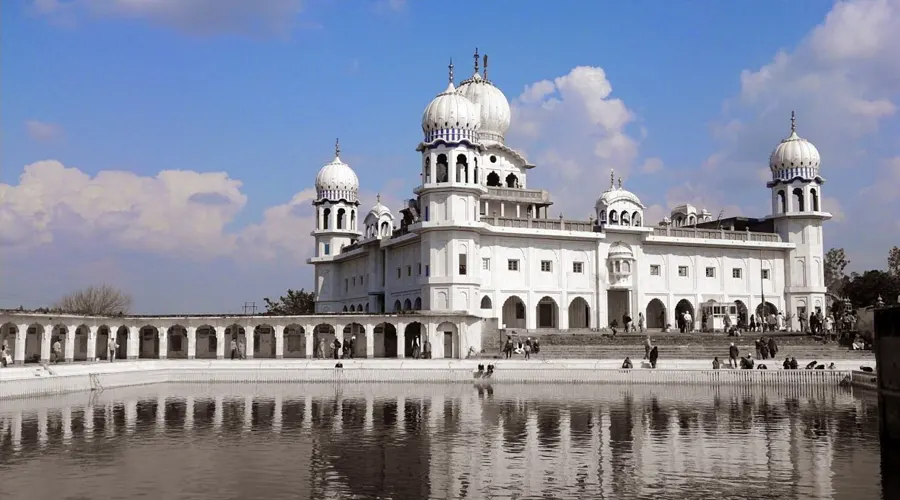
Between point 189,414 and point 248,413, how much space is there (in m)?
1.40

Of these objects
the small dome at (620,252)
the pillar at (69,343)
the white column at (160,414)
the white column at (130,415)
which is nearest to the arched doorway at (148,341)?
the pillar at (69,343)

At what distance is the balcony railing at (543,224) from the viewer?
4538 cm

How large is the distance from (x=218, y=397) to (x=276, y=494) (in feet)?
47.1

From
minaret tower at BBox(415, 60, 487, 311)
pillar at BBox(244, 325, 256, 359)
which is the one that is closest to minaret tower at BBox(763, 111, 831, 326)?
minaret tower at BBox(415, 60, 487, 311)

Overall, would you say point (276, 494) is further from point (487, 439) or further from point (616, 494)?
point (487, 439)

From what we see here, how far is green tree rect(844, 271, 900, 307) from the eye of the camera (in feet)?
195

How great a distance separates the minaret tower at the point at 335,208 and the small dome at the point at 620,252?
16.7 meters

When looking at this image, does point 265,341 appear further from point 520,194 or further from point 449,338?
point 520,194

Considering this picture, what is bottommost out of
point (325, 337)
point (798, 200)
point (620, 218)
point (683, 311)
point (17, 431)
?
point (17, 431)

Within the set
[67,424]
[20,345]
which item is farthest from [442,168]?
[67,424]

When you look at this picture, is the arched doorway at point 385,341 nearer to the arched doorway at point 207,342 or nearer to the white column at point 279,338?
the white column at point 279,338

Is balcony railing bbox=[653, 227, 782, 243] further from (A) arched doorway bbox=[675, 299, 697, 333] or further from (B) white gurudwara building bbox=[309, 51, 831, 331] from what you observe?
(A) arched doorway bbox=[675, 299, 697, 333]

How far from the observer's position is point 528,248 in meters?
46.2

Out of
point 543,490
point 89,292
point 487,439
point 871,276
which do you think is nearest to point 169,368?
point 487,439
